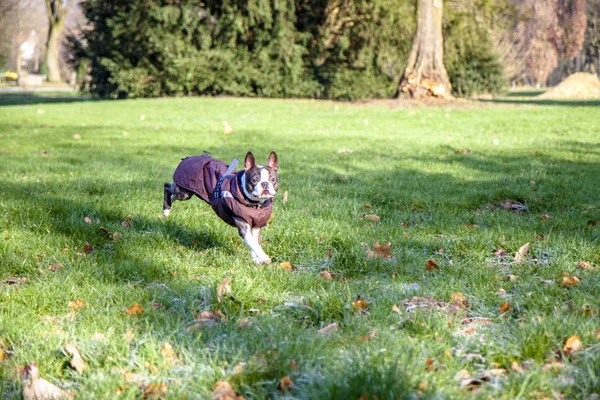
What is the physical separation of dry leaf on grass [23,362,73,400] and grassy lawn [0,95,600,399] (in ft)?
0.20

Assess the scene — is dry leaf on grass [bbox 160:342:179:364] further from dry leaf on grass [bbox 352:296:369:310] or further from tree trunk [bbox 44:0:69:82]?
tree trunk [bbox 44:0:69:82]

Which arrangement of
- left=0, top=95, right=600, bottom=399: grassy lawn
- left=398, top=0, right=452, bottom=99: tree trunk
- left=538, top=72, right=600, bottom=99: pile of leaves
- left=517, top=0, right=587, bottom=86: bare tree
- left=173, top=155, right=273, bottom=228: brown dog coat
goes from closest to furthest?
1. left=0, top=95, right=600, bottom=399: grassy lawn
2. left=173, top=155, right=273, bottom=228: brown dog coat
3. left=398, top=0, right=452, bottom=99: tree trunk
4. left=538, top=72, right=600, bottom=99: pile of leaves
5. left=517, top=0, right=587, bottom=86: bare tree

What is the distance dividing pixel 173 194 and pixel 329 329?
2.84 m

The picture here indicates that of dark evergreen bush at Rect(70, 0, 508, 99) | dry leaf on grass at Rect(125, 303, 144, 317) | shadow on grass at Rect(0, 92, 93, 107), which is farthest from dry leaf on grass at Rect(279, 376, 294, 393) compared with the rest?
shadow on grass at Rect(0, 92, 93, 107)

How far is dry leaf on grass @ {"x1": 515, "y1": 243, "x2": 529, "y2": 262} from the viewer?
4695mm

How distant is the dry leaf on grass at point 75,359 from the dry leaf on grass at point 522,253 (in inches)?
124

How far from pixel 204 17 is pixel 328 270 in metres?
24.1

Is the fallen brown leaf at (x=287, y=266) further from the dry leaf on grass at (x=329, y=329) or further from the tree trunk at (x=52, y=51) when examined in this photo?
the tree trunk at (x=52, y=51)

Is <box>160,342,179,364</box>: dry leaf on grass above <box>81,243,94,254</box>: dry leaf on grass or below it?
below

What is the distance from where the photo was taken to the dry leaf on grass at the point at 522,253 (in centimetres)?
470

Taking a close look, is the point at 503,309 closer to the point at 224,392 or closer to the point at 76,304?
the point at 224,392

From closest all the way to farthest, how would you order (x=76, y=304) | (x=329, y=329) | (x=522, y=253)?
(x=329, y=329), (x=76, y=304), (x=522, y=253)

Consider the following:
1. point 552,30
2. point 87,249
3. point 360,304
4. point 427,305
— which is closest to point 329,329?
point 360,304

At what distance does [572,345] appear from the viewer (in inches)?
117
